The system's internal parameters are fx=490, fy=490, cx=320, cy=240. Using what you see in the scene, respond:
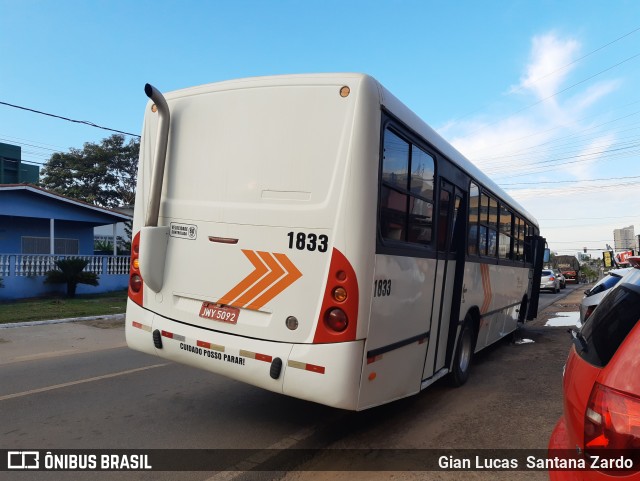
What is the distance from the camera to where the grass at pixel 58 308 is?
1171 cm

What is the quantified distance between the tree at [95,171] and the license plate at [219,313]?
40.0 m

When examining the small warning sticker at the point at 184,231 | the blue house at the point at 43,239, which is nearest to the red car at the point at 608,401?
the small warning sticker at the point at 184,231

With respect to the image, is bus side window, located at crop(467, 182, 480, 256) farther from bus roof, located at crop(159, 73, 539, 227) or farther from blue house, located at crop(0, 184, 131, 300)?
blue house, located at crop(0, 184, 131, 300)

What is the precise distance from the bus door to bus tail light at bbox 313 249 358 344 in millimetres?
1674

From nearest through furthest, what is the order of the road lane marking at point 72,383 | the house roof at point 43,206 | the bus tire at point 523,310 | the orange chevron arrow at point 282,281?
the orange chevron arrow at point 282,281 < the road lane marking at point 72,383 < the bus tire at point 523,310 < the house roof at point 43,206

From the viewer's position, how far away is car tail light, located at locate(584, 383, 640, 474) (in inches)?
72.8

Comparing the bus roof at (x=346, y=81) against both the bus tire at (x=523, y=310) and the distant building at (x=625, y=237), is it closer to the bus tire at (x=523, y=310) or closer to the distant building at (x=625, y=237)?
the bus tire at (x=523, y=310)

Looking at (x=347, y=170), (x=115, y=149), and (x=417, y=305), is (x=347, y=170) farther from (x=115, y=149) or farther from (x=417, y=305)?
(x=115, y=149)

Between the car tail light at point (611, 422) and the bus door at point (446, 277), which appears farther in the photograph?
the bus door at point (446, 277)

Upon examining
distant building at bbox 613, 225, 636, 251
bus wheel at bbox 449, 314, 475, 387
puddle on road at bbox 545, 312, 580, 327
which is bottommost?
puddle on road at bbox 545, 312, 580, 327

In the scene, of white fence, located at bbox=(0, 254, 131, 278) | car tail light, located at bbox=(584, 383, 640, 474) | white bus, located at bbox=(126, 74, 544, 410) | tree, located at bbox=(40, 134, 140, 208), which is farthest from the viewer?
tree, located at bbox=(40, 134, 140, 208)

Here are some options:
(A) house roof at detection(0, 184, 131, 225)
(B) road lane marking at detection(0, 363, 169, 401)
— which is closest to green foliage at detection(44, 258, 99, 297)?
(A) house roof at detection(0, 184, 131, 225)

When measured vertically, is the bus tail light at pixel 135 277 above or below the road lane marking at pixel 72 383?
above

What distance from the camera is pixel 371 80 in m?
3.84
